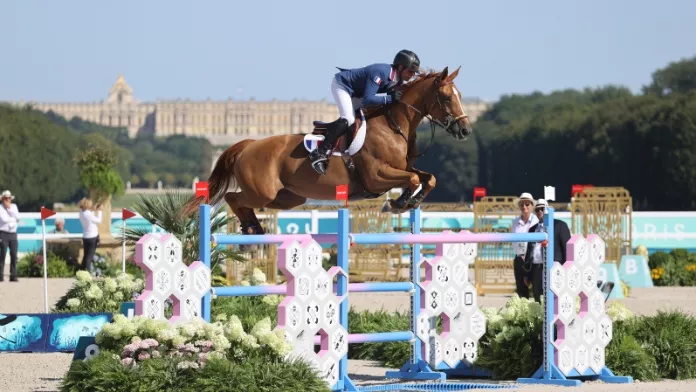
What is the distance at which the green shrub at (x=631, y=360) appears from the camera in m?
10.2

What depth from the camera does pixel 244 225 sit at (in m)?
11.0

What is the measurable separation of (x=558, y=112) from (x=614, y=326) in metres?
84.3

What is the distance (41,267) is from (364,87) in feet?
44.0

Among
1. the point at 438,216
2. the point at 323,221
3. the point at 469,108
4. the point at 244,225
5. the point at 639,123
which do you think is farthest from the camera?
the point at 469,108

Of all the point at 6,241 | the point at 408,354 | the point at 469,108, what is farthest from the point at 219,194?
the point at 469,108

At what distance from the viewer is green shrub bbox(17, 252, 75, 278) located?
22.6 metres

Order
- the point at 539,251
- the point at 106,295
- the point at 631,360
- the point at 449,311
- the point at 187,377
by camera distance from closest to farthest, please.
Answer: the point at 187,377 → the point at 449,311 → the point at 631,360 → the point at 106,295 → the point at 539,251

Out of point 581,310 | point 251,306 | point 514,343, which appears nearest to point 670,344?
point 581,310

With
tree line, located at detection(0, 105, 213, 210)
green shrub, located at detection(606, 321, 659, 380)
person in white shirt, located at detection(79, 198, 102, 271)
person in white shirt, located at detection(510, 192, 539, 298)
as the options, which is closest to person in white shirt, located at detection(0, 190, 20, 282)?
person in white shirt, located at detection(79, 198, 102, 271)

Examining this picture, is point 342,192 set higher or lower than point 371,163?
lower

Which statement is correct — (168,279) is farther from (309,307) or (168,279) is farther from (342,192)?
(342,192)

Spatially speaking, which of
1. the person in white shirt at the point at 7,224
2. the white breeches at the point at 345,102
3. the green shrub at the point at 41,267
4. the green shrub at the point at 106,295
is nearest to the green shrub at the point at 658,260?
the green shrub at the point at 41,267

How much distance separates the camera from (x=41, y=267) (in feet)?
74.8

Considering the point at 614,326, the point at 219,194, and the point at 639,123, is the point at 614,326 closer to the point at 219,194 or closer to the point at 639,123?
the point at 219,194
